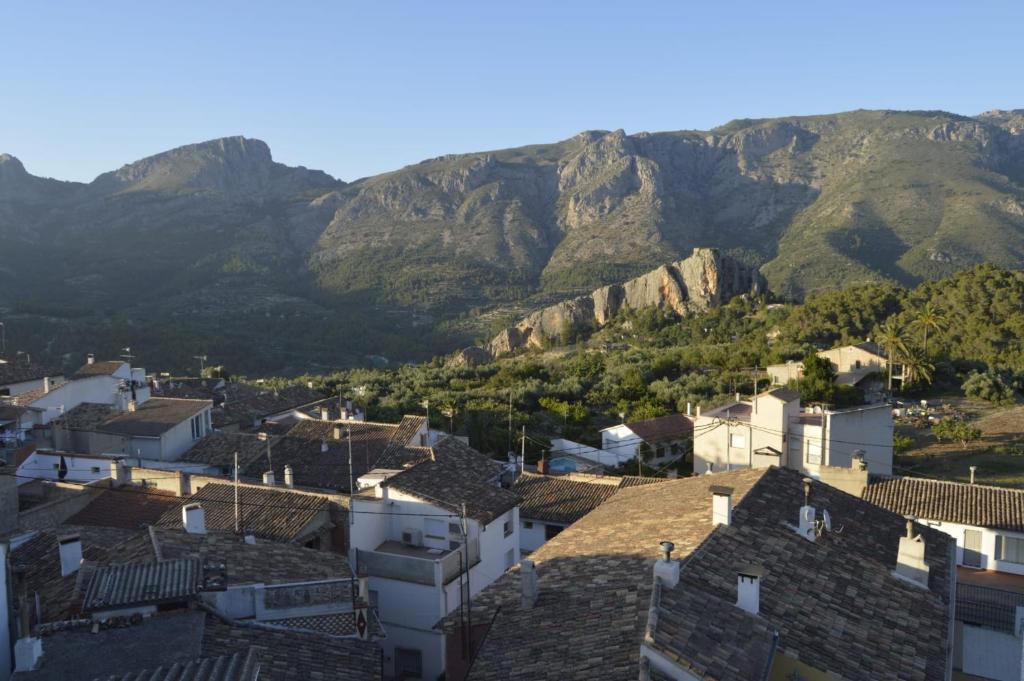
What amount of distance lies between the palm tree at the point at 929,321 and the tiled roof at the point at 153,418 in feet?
136

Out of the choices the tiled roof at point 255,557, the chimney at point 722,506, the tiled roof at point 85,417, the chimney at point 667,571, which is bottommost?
the tiled roof at point 85,417

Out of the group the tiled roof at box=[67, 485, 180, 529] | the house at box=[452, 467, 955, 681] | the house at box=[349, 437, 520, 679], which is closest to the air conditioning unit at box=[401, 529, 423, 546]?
the house at box=[349, 437, 520, 679]

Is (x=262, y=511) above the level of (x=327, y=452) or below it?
above

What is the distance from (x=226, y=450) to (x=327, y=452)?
11.6 feet

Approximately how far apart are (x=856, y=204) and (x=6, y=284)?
114 meters

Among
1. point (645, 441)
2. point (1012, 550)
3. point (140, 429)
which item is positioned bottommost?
point (645, 441)

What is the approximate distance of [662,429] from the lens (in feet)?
107

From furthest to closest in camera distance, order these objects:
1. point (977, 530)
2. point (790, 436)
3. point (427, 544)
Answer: point (790, 436) < point (977, 530) < point (427, 544)

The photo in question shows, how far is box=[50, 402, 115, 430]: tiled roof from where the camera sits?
27.8 m

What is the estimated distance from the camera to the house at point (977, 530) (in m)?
13.6

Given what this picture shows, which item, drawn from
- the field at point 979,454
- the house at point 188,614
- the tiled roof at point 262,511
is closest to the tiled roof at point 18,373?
the tiled roof at point 262,511

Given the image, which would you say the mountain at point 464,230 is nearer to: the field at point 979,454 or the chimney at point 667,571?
the field at point 979,454

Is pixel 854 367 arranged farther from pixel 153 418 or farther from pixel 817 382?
pixel 153 418

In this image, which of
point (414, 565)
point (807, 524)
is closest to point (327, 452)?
point (414, 565)
